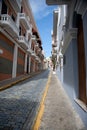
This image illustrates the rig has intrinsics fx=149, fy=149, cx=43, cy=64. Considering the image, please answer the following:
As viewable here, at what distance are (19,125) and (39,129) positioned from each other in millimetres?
598

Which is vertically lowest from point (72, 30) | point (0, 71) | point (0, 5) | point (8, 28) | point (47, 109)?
point (47, 109)

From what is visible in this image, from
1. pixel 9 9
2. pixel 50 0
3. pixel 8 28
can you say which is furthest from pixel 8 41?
pixel 50 0

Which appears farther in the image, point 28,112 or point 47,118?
point 28,112

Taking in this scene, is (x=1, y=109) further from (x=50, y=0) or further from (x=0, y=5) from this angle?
(x=0, y=5)

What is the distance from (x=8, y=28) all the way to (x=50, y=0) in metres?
11.1

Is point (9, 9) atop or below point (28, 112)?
atop

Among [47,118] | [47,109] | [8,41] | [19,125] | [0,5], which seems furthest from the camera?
[8,41]

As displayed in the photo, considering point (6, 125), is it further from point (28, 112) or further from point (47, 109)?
point (47, 109)

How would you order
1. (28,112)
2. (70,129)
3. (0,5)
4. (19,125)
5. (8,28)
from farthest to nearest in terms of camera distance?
(8,28), (0,5), (28,112), (19,125), (70,129)

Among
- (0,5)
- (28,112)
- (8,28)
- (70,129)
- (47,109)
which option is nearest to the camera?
(70,129)

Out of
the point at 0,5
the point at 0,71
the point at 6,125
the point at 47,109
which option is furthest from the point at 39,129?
the point at 0,5

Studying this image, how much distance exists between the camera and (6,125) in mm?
4020

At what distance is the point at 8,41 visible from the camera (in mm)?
17156

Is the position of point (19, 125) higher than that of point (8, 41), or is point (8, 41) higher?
point (8, 41)
